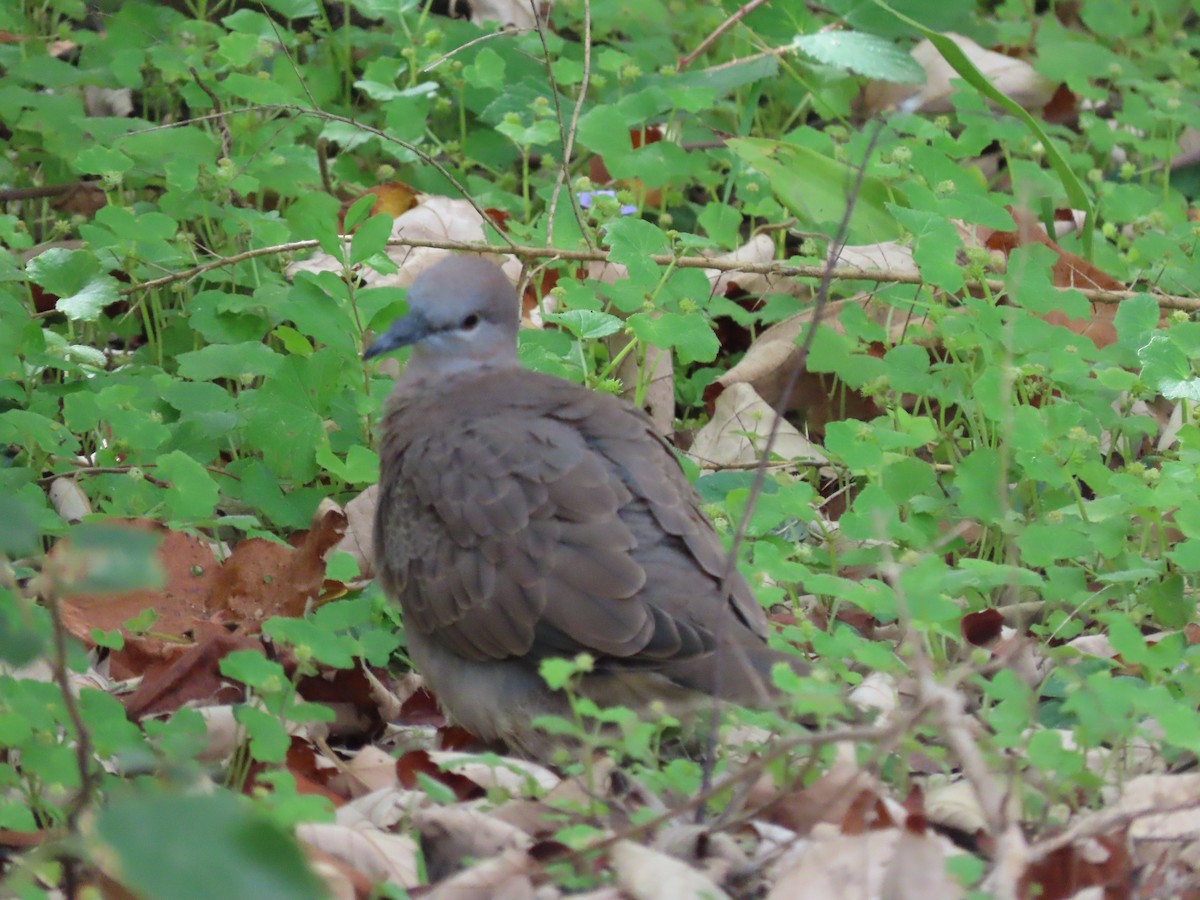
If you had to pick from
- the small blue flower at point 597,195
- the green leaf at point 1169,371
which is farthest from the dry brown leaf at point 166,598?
the green leaf at point 1169,371

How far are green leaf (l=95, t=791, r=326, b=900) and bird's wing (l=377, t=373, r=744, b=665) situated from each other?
4.87ft

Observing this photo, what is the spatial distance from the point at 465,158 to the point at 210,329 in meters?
1.49

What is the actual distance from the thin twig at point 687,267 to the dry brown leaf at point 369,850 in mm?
2071

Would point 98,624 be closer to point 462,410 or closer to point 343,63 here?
point 462,410

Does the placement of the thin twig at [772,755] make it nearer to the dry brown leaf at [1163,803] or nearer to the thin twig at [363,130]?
the dry brown leaf at [1163,803]

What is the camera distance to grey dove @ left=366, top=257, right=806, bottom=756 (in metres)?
3.08

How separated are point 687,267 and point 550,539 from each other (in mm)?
1682

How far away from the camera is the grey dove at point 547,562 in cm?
308

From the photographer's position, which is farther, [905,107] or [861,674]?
[861,674]

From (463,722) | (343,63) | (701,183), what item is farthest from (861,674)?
(343,63)

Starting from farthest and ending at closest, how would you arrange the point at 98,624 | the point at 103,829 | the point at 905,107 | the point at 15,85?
the point at 15,85, the point at 98,624, the point at 905,107, the point at 103,829

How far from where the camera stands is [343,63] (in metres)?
5.93

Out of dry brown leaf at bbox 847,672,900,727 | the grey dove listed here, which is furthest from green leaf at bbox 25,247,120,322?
dry brown leaf at bbox 847,672,900,727

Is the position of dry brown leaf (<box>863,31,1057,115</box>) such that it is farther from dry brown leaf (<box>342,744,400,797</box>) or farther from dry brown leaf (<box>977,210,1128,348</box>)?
dry brown leaf (<box>342,744,400,797</box>)
